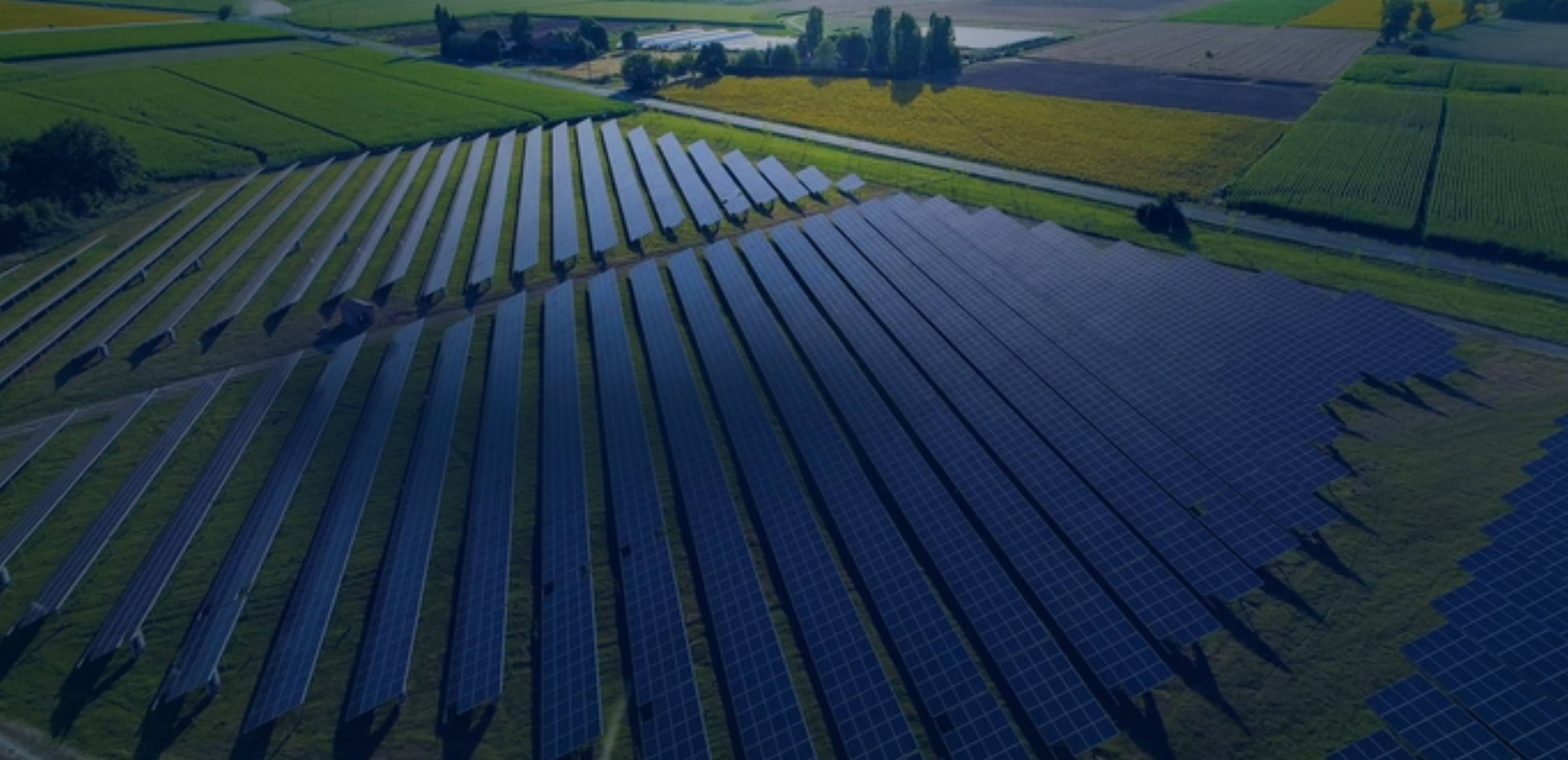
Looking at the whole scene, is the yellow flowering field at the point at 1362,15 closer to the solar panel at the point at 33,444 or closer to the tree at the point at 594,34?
the tree at the point at 594,34

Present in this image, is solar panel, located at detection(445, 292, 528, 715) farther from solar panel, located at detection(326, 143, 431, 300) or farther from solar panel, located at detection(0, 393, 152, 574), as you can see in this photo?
solar panel, located at detection(0, 393, 152, 574)

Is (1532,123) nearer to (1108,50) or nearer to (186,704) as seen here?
(1108,50)

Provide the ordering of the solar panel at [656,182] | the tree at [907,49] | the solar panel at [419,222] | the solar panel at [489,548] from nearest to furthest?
the solar panel at [489,548], the solar panel at [419,222], the solar panel at [656,182], the tree at [907,49]

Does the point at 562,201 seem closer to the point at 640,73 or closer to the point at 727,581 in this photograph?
the point at 640,73

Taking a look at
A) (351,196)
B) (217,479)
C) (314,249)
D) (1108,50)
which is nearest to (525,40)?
(351,196)

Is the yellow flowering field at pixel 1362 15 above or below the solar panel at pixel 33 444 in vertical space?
above

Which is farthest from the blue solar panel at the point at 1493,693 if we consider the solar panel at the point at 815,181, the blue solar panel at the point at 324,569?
the solar panel at the point at 815,181

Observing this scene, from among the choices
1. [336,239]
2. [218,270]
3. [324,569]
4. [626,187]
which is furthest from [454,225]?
[324,569]
